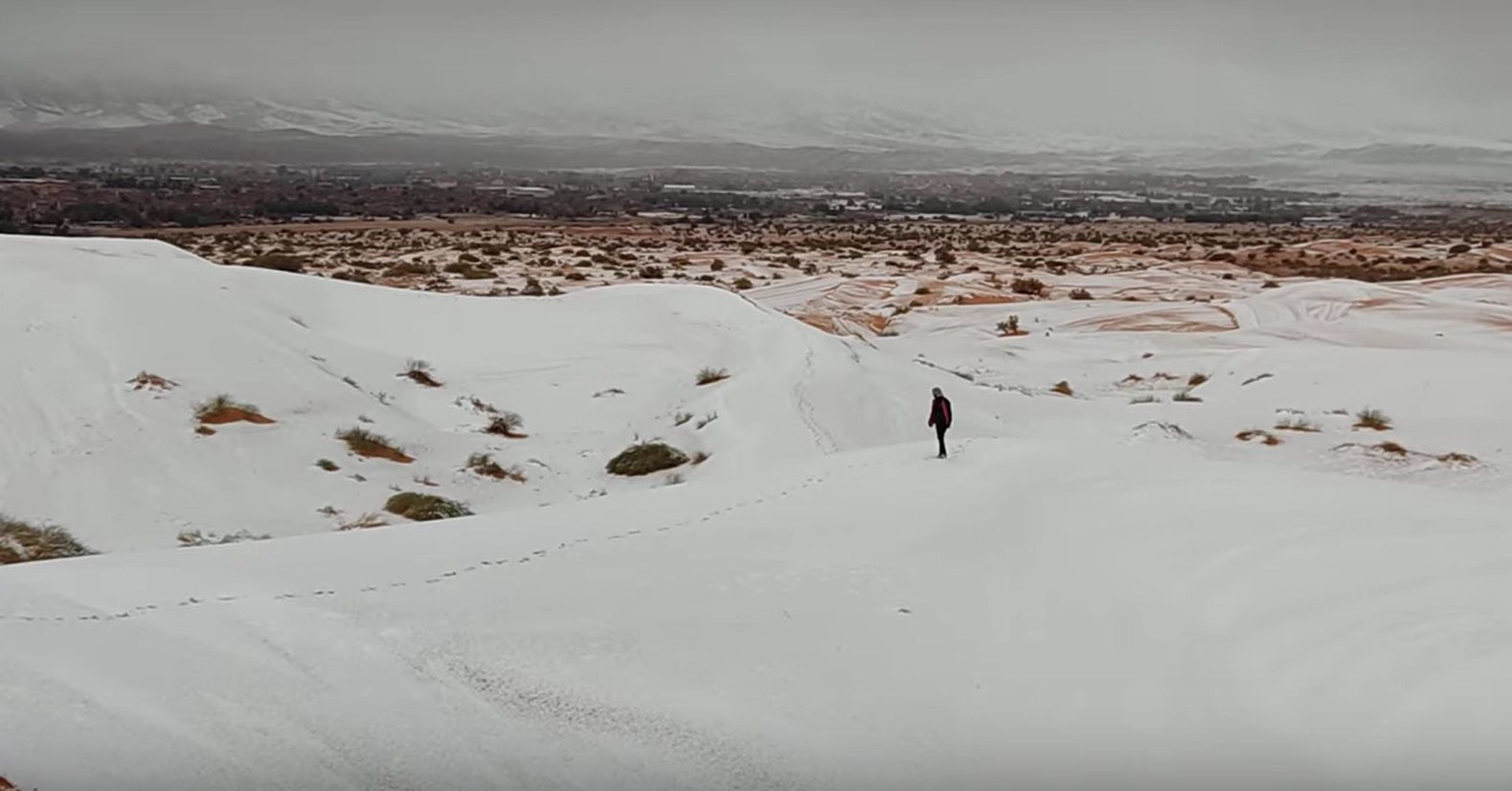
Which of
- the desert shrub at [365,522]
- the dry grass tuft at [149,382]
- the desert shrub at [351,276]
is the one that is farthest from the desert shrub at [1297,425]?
the desert shrub at [351,276]

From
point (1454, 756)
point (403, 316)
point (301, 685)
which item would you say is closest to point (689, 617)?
point (301, 685)

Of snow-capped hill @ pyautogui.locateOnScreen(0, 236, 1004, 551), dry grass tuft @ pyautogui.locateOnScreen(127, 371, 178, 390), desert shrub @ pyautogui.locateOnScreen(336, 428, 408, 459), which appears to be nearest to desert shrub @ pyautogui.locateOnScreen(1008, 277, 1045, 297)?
snow-capped hill @ pyautogui.locateOnScreen(0, 236, 1004, 551)

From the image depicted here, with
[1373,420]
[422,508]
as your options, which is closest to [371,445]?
[422,508]

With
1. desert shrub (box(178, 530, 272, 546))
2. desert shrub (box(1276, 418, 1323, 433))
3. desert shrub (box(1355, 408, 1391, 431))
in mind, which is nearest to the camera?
desert shrub (box(178, 530, 272, 546))

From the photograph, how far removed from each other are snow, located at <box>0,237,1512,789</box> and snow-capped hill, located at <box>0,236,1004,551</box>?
5cm

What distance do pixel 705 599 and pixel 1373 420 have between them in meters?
10.8

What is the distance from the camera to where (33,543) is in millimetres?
7773

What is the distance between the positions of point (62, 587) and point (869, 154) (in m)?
196

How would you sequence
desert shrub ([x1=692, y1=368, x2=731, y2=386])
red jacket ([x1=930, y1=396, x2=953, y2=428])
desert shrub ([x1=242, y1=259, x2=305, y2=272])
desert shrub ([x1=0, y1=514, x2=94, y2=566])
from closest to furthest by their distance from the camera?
desert shrub ([x1=0, y1=514, x2=94, y2=566]) < red jacket ([x1=930, y1=396, x2=953, y2=428]) < desert shrub ([x1=692, y1=368, x2=731, y2=386]) < desert shrub ([x1=242, y1=259, x2=305, y2=272])

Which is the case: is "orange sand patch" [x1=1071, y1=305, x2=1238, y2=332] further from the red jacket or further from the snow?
the red jacket

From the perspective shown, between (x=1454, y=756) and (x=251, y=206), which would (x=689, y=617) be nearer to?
(x=1454, y=756)

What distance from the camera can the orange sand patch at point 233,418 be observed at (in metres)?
10.1

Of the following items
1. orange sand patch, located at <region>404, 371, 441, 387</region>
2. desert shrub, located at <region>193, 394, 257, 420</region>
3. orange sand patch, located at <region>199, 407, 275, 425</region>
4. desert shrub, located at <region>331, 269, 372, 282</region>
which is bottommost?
desert shrub, located at <region>331, 269, 372, 282</region>

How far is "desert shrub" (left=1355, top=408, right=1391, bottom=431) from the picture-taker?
13.2 metres
